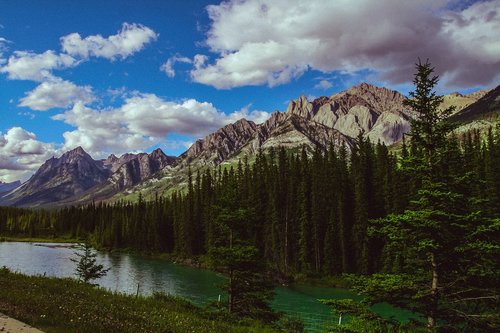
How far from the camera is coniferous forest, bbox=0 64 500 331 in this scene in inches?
532

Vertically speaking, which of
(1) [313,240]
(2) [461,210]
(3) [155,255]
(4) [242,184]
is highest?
(4) [242,184]

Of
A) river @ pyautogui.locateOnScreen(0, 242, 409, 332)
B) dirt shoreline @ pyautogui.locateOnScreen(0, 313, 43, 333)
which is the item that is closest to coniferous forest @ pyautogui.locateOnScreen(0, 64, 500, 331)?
river @ pyautogui.locateOnScreen(0, 242, 409, 332)

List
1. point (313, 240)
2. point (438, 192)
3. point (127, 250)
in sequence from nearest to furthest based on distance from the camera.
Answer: point (438, 192) → point (313, 240) → point (127, 250)

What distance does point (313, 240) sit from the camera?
267ft

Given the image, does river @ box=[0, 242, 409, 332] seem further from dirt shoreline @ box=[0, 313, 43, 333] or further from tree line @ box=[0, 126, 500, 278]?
dirt shoreline @ box=[0, 313, 43, 333]

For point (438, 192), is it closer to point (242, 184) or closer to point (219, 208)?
point (219, 208)

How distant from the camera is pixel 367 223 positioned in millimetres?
73750

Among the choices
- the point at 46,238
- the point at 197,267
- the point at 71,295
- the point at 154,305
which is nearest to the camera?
the point at 71,295

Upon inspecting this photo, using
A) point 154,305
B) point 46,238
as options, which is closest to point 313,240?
point 154,305

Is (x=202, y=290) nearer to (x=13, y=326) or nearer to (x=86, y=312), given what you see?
(x=86, y=312)

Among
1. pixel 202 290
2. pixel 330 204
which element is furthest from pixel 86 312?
pixel 330 204

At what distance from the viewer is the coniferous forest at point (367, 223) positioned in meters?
13.5

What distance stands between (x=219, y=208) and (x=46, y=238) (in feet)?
640

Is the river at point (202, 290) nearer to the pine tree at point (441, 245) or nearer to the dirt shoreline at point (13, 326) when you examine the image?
the pine tree at point (441, 245)
